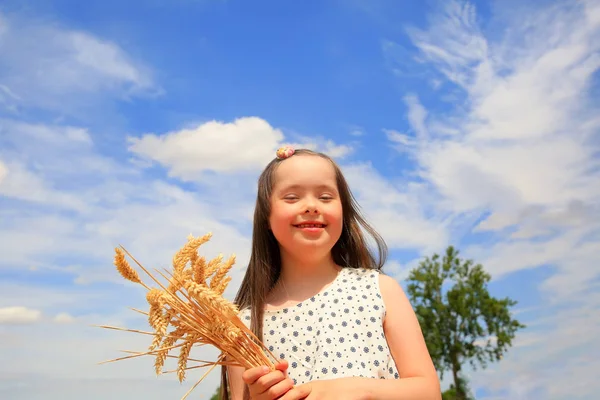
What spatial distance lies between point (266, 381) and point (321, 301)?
885 millimetres

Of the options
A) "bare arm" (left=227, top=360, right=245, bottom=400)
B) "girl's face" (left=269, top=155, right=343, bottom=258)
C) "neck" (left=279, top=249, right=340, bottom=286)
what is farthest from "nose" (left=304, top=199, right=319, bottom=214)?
"bare arm" (left=227, top=360, right=245, bottom=400)

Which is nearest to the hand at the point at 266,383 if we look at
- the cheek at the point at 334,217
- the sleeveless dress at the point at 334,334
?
the sleeveless dress at the point at 334,334

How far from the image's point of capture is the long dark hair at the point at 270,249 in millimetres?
3824

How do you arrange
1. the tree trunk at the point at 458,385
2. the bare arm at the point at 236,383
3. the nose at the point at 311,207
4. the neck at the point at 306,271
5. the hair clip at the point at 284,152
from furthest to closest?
the tree trunk at the point at 458,385 → the hair clip at the point at 284,152 → the neck at the point at 306,271 → the nose at the point at 311,207 → the bare arm at the point at 236,383

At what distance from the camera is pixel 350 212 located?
4.19m

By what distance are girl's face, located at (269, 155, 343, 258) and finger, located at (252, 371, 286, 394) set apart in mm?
956

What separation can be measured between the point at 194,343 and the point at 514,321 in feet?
78.5

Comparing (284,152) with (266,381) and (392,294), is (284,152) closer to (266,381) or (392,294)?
(392,294)

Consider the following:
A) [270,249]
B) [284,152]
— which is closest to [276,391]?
[270,249]

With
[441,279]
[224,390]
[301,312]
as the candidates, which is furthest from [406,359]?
[441,279]

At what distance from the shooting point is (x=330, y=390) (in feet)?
9.82

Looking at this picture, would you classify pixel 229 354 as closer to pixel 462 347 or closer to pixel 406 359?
pixel 406 359

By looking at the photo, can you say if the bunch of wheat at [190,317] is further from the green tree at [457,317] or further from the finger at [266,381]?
the green tree at [457,317]

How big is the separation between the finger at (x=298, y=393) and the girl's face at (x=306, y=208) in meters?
0.95
